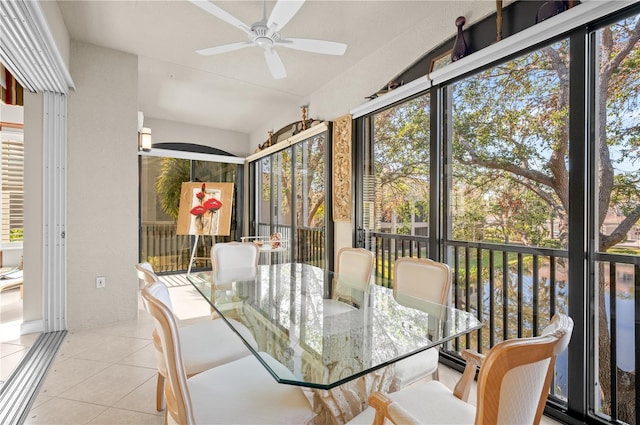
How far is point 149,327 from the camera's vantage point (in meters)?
3.22

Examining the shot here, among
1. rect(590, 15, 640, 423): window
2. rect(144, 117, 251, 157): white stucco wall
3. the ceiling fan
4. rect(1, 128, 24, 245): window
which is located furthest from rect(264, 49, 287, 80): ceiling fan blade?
rect(1, 128, 24, 245): window

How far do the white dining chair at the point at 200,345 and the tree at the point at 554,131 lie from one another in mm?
1953

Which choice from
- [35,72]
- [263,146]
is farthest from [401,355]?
[263,146]

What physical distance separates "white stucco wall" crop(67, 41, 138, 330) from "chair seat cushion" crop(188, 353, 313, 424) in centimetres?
258

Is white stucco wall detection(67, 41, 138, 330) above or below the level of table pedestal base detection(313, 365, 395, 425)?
above

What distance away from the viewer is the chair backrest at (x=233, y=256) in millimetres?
2970

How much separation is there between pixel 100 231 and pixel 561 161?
4.00 metres

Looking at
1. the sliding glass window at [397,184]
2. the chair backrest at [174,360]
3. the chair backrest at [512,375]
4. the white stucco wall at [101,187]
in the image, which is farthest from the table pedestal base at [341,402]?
the white stucco wall at [101,187]

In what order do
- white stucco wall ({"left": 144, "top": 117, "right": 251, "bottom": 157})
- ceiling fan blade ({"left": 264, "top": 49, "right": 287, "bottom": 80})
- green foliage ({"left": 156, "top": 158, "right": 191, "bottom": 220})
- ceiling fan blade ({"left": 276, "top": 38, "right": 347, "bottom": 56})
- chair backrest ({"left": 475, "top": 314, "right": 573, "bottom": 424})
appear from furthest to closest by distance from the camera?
green foliage ({"left": 156, "top": 158, "right": 191, "bottom": 220})
white stucco wall ({"left": 144, "top": 117, "right": 251, "bottom": 157})
ceiling fan blade ({"left": 264, "top": 49, "right": 287, "bottom": 80})
ceiling fan blade ({"left": 276, "top": 38, "right": 347, "bottom": 56})
chair backrest ({"left": 475, "top": 314, "right": 573, "bottom": 424})

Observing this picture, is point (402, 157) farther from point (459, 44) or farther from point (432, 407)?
point (432, 407)

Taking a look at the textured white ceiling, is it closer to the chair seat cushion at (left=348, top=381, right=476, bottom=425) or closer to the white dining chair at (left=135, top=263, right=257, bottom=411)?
the white dining chair at (left=135, top=263, right=257, bottom=411)

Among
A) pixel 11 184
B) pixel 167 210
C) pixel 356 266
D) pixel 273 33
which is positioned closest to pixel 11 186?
pixel 11 184

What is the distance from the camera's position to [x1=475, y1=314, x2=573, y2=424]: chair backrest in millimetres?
753

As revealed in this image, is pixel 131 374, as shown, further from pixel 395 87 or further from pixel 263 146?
pixel 263 146
